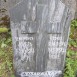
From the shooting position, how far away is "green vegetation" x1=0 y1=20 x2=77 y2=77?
4.28 m

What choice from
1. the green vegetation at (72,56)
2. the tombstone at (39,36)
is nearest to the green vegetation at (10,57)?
the green vegetation at (72,56)

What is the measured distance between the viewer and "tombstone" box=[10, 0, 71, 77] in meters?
3.48

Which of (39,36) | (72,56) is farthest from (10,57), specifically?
(72,56)

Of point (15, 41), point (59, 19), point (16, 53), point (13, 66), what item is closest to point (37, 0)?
point (59, 19)

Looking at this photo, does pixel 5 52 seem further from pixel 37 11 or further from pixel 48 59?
pixel 37 11

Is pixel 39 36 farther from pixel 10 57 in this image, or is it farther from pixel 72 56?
pixel 72 56

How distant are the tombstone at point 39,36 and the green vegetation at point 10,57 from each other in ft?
0.62

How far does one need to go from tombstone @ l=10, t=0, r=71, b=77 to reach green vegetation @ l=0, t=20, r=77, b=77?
19 cm

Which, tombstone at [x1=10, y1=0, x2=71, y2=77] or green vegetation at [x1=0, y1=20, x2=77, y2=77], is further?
green vegetation at [x1=0, y1=20, x2=77, y2=77]

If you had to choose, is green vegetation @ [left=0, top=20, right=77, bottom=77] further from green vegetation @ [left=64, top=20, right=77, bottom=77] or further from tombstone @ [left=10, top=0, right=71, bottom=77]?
tombstone @ [left=10, top=0, right=71, bottom=77]

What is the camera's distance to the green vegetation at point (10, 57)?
169 inches

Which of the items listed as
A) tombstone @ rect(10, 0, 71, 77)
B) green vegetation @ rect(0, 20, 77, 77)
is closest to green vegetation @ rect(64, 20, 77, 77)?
green vegetation @ rect(0, 20, 77, 77)

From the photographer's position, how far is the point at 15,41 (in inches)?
150

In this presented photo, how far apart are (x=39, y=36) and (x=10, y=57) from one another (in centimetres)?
120
